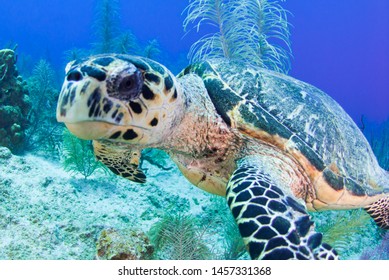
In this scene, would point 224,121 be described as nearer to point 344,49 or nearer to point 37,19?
point 344,49

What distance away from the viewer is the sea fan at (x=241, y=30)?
17.8 feet

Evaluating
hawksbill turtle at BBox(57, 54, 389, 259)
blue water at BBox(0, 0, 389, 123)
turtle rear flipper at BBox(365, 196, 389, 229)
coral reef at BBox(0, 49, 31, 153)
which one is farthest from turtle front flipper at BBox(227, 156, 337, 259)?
blue water at BBox(0, 0, 389, 123)

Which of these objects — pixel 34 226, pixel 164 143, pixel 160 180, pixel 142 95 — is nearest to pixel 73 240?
pixel 34 226

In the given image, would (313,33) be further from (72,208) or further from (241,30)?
(72,208)

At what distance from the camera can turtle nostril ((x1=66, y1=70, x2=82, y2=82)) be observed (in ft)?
5.52

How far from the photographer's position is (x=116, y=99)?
1.71m

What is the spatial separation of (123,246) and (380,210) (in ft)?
8.81

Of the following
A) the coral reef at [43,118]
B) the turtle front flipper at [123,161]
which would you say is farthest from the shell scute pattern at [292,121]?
the coral reef at [43,118]

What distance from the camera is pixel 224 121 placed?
261cm

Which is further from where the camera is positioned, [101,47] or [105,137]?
[101,47]

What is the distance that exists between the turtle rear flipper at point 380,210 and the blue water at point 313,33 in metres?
54.7

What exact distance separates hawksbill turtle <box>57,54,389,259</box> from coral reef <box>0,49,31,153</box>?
2259mm

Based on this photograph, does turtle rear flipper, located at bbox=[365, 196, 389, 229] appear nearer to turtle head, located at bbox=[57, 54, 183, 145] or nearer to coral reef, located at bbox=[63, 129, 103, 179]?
turtle head, located at bbox=[57, 54, 183, 145]

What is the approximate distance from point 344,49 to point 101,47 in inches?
3116
